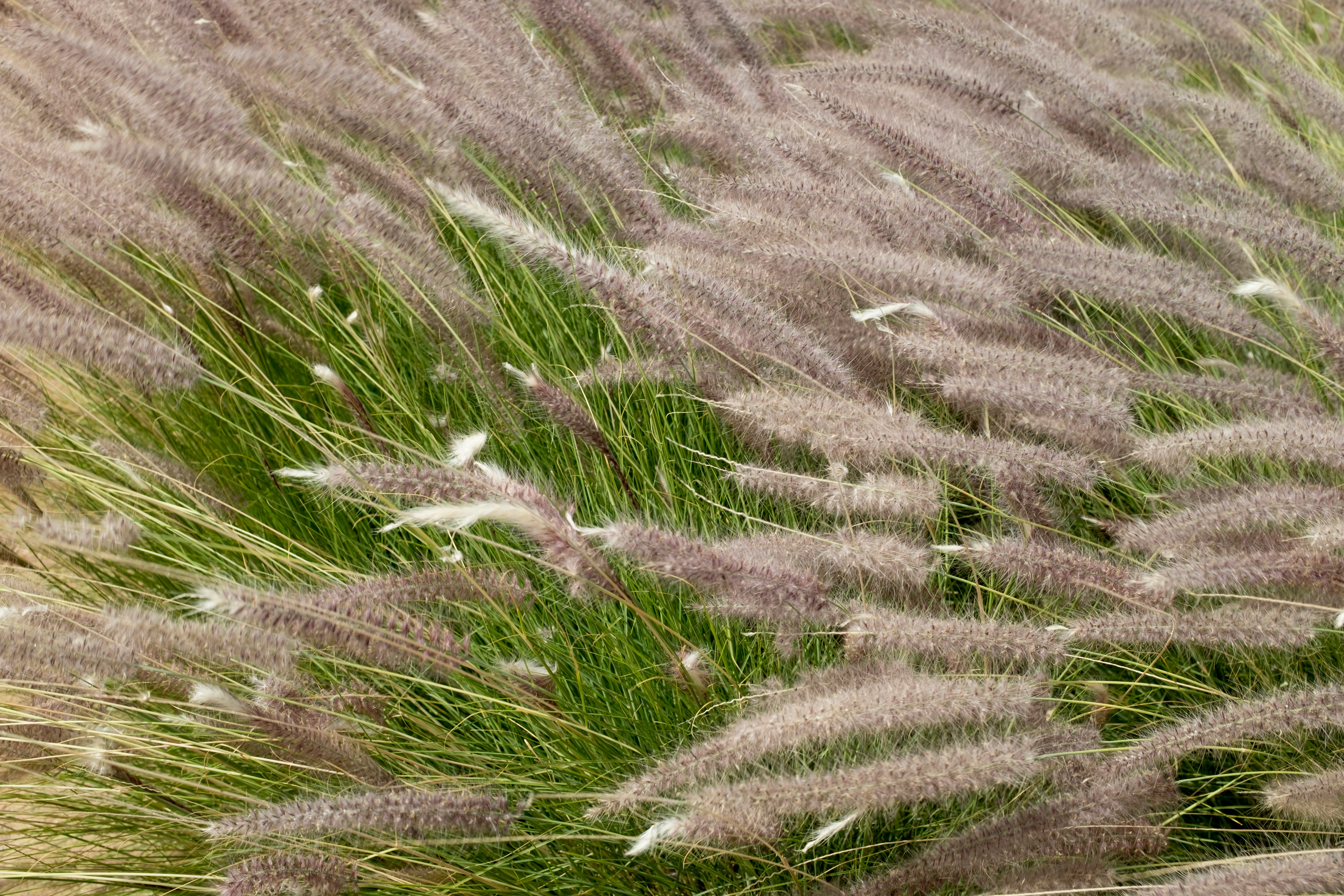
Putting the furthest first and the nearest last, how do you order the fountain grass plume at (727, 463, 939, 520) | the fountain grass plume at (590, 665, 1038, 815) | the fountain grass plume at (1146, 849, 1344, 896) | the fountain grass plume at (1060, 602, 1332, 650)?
the fountain grass plume at (727, 463, 939, 520)
the fountain grass plume at (1060, 602, 1332, 650)
the fountain grass plume at (590, 665, 1038, 815)
the fountain grass plume at (1146, 849, 1344, 896)

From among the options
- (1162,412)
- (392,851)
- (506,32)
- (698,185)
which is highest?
(506,32)

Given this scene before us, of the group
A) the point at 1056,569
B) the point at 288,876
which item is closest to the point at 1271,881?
the point at 1056,569

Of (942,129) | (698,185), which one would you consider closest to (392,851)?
(698,185)

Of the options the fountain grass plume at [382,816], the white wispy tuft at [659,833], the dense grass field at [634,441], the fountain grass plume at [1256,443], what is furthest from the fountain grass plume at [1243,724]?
the fountain grass plume at [382,816]

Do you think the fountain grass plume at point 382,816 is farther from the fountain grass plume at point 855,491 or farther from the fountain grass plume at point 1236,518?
the fountain grass plume at point 1236,518

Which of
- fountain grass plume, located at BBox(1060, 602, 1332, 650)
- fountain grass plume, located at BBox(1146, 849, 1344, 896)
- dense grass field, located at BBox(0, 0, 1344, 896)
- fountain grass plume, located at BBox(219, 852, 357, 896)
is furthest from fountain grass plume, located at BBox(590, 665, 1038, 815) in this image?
fountain grass plume, located at BBox(219, 852, 357, 896)

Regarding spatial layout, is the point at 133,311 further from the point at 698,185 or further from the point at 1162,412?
the point at 1162,412

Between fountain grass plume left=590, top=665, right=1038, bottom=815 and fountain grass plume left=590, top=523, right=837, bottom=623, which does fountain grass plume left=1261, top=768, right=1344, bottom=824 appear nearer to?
fountain grass plume left=590, top=665, right=1038, bottom=815

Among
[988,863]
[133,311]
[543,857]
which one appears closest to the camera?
[988,863]

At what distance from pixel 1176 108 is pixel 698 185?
3.63 feet

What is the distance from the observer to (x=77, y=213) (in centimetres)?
204

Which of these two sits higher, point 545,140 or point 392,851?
point 545,140

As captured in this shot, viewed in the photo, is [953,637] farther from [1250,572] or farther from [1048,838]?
[1250,572]

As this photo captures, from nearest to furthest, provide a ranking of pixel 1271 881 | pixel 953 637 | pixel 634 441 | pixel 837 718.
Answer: pixel 1271 881 < pixel 837 718 < pixel 953 637 < pixel 634 441
